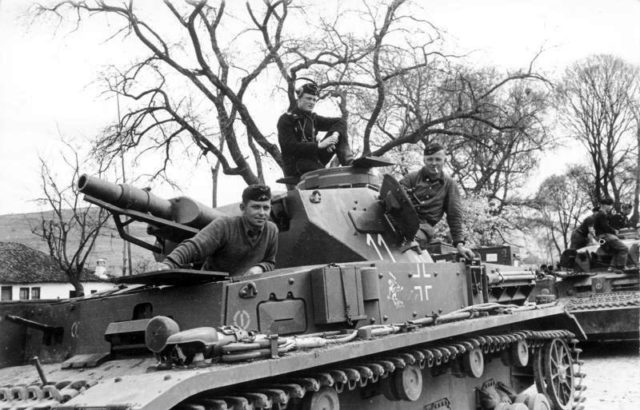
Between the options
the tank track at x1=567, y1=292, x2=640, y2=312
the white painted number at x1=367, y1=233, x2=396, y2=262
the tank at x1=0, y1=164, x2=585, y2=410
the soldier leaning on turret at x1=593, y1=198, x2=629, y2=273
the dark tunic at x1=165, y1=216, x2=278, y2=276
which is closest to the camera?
the tank at x1=0, y1=164, x2=585, y2=410

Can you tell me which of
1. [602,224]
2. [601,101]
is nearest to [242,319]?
[602,224]

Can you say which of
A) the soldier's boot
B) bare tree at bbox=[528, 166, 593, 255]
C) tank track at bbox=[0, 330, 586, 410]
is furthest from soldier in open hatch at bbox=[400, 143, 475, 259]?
bare tree at bbox=[528, 166, 593, 255]

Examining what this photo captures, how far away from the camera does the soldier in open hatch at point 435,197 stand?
8688 mm

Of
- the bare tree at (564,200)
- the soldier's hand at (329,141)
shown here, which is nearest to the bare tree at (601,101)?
the bare tree at (564,200)

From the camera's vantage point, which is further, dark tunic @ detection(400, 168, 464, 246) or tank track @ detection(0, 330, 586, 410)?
dark tunic @ detection(400, 168, 464, 246)

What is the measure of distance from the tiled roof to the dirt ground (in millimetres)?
23727

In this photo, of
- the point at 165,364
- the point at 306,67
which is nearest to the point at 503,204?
the point at 306,67

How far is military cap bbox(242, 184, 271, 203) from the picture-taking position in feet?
21.0

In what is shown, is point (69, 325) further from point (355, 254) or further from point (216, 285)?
point (355, 254)

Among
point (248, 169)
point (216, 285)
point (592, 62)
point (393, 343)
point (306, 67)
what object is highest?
point (592, 62)

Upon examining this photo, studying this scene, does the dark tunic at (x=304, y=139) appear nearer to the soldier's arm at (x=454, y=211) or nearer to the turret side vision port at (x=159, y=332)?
the soldier's arm at (x=454, y=211)

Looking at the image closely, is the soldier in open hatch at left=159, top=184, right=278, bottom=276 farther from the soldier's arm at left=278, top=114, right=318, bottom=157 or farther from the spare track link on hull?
the soldier's arm at left=278, top=114, right=318, bottom=157

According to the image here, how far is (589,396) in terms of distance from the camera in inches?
453

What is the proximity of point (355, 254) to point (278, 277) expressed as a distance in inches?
59.0
